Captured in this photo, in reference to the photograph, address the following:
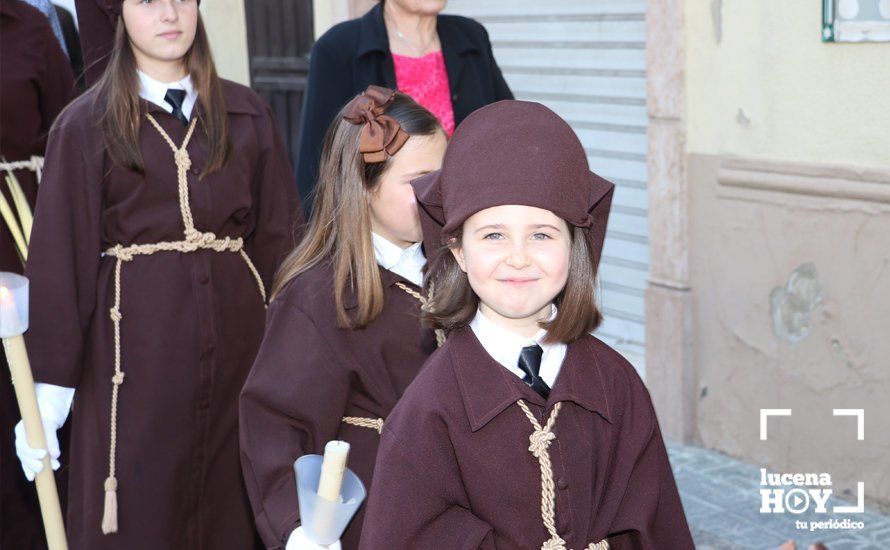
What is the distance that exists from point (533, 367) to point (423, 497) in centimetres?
32

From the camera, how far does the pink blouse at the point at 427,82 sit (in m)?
4.39

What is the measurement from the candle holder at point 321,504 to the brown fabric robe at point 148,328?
157 cm

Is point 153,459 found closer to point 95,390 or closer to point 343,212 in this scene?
point 95,390

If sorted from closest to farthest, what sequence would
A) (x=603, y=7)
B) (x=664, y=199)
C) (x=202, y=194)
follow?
(x=202, y=194)
(x=664, y=199)
(x=603, y=7)

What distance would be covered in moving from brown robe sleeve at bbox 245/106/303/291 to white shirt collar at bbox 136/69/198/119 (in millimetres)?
244

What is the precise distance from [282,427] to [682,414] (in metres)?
2.92

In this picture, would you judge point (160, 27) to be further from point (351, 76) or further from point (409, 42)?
point (409, 42)

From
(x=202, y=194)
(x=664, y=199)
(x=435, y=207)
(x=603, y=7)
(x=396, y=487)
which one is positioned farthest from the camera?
(x=603, y=7)

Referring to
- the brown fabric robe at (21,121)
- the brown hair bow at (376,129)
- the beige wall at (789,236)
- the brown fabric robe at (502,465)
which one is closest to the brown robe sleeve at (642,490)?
the brown fabric robe at (502,465)

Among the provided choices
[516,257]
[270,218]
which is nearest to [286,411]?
[516,257]

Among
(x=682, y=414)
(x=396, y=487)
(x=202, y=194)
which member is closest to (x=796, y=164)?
(x=682, y=414)

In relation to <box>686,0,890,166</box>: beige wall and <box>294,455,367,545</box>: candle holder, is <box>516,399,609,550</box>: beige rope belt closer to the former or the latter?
<box>294,455,367,545</box>: candle holder

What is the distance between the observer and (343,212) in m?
2.99

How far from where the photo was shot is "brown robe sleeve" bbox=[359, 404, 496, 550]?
2.25 metres
